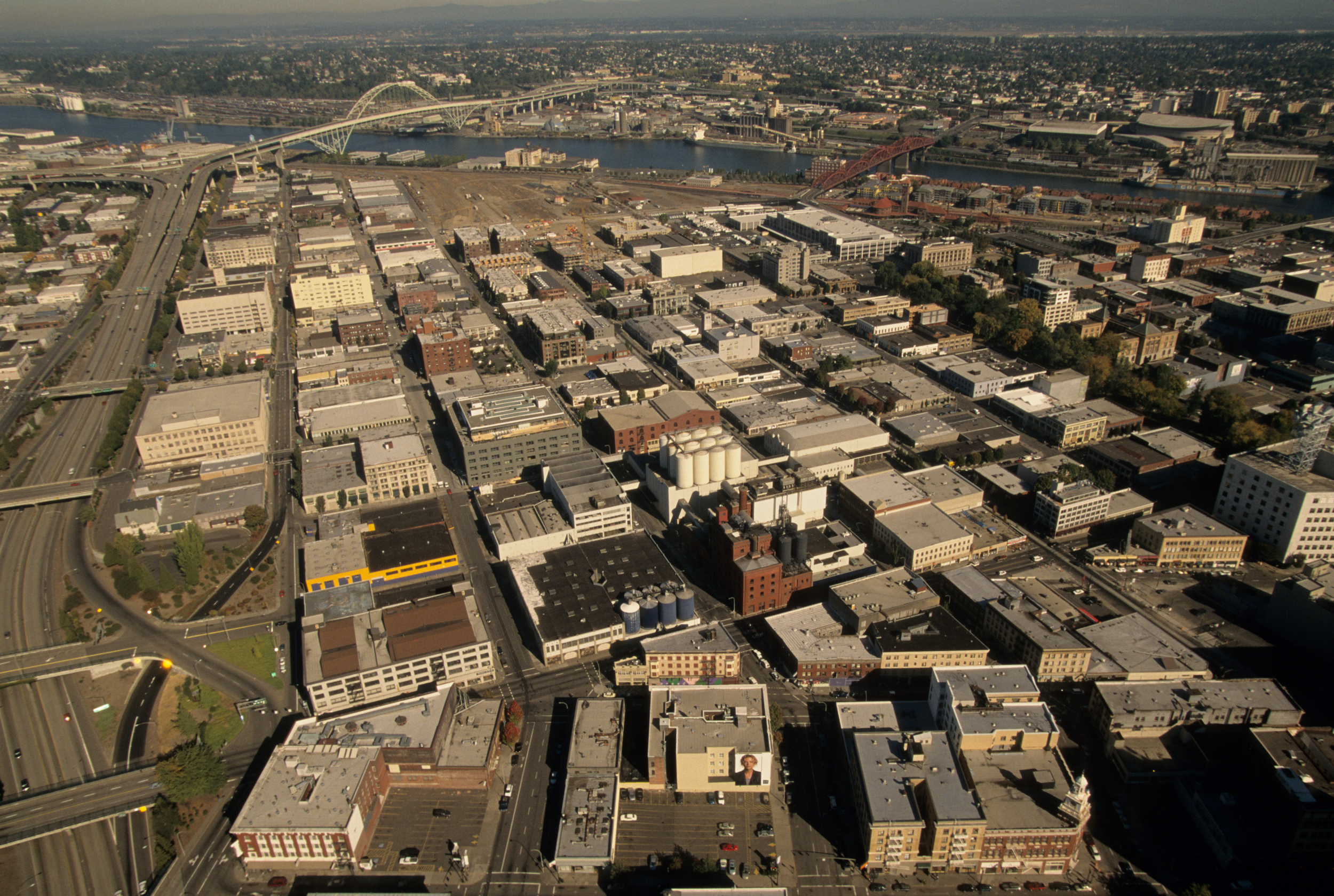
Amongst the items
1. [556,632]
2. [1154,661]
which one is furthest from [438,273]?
[1154,661]

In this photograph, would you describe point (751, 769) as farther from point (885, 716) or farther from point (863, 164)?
point (863, 164)

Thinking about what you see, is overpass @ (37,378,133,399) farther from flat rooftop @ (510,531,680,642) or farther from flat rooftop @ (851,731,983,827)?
flat rooftop @ (851,731,983,827)

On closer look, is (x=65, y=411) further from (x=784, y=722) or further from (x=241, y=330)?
(x=784, y=722)

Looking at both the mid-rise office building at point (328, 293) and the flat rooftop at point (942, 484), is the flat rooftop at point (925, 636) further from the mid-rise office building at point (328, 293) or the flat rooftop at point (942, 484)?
the mid-rise office building at point (328, 293)

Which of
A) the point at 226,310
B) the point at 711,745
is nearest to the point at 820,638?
the point at 711,745

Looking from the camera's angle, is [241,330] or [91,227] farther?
[91,227]

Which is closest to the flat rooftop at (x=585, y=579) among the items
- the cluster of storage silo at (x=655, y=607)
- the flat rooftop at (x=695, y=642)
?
the cluster of storage silo at (x=655, y=607)

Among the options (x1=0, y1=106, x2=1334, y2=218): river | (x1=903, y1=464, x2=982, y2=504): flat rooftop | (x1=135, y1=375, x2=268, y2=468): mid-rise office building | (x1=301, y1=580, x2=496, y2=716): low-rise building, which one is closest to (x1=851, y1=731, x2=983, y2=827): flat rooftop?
(x1=301, y1=580, x2=496, y2=716): low-rise building
